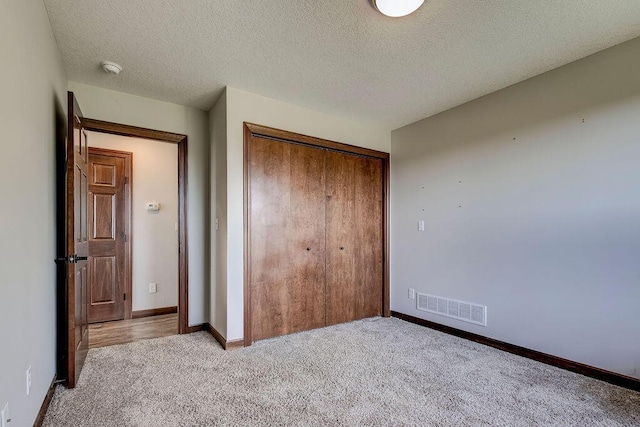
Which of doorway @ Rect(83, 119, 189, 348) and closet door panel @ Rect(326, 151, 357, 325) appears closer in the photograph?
closet door panel @ Rect(326, 151, 357, 325)

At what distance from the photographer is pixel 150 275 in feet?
13.0

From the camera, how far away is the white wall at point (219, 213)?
2.88m

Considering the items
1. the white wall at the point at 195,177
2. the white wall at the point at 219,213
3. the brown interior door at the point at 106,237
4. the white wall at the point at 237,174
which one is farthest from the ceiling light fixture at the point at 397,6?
the brown interior door at the point at 106,237

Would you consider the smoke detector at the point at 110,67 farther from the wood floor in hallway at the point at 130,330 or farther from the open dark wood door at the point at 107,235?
the wood floor in hallway at the point at 130,330

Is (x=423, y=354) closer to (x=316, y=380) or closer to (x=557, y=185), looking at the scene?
(x=316, y=380)

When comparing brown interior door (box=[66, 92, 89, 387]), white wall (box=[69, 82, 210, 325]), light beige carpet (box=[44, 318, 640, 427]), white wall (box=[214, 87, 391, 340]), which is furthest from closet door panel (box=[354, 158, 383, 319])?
brown interior door (box=[66, 92, 89, 387])

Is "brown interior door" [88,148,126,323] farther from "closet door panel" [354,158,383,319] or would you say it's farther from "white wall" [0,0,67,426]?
"closet door panel" [354,158,383,319]

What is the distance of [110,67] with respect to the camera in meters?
2.43

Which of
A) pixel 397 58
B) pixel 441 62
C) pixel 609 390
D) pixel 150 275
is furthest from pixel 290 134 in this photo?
pixel 609 390

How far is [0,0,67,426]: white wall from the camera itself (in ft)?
4.23

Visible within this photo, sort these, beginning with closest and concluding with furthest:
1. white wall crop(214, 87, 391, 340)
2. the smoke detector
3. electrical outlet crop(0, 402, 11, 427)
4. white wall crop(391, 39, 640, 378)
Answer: electrical outlet crop(0, 402, 11, 427) → white wall crop(391, 39, 640, 378) → the smoke detector → white wall crop(214, 87, 391, 340)

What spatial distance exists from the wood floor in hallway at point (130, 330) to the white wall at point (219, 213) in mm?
604

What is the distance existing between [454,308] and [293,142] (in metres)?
2.41

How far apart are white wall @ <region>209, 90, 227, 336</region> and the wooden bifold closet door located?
0.81 feet
